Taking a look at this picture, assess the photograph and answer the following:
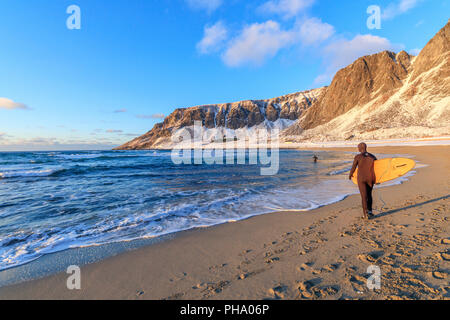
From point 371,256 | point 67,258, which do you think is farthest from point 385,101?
point 67,258

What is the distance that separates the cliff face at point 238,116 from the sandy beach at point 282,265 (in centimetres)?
16511

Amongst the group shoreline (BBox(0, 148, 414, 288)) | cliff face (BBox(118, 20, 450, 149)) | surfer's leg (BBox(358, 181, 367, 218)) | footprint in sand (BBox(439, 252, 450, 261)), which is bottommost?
shoreline (BBox(0, 148, 414, 288))

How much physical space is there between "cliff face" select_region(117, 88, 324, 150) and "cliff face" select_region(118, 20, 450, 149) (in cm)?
418

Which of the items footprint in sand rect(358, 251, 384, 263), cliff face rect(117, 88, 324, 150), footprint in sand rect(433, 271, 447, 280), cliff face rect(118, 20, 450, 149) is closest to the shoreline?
footprint in sand rect(358, 251, 384, 263)

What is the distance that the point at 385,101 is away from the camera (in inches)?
3184

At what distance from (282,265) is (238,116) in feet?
602

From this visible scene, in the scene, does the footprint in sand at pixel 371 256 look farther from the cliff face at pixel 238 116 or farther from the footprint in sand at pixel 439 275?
the cliff face at pixel 238 116

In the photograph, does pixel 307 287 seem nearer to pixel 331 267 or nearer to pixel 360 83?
pixel 331 267

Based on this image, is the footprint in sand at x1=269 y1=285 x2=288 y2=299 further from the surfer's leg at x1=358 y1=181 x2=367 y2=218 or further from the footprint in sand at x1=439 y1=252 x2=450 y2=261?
the surfer's leg at x1=358 y1=181 x2=367 y2=218

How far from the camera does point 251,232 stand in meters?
4.48

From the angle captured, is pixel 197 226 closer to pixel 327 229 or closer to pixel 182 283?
pixel 182 283

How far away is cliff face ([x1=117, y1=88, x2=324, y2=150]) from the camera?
173m

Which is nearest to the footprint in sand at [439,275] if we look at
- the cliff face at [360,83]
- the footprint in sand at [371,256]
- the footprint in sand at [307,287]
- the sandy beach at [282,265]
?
the sandy beach at [282,265]
